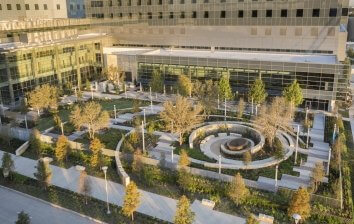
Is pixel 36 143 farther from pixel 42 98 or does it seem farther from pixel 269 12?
pixel 269 12

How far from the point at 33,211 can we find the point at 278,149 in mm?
20596

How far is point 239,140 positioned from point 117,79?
91.2 ft

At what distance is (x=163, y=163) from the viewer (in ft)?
97.3

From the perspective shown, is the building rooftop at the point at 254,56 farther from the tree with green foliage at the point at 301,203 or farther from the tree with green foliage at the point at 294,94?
the tree with green foliage at the point at 301,203

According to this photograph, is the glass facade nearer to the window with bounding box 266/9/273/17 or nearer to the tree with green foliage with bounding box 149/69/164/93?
the tree with green foliage with bounding box 149/69/164/93

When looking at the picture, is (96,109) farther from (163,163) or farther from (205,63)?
(205,63)

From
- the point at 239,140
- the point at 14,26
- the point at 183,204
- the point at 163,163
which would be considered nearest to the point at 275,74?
the point at 239,140

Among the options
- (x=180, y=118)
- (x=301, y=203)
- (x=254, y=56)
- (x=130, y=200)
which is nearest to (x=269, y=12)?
(x=254, y=56)

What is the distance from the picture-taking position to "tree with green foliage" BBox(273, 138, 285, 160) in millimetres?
30422

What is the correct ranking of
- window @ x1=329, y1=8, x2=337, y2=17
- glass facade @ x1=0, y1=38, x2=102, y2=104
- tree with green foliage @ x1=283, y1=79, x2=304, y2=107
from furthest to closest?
window @ x1=329, y1=8, x2=337, y2=17 < glass facade @ x1=0, y1=38, x2=102, y2=104 < tree with green foliage @ x1=283, y1=79, x2=304, y2=107

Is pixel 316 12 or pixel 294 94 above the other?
pixel 316 12

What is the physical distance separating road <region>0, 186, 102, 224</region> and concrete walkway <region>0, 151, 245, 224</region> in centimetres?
248

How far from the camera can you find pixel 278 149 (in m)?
31.3

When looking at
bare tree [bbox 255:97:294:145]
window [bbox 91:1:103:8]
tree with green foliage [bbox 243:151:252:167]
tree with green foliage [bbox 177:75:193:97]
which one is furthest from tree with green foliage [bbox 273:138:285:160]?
window [bbox 91:1:103:8]
